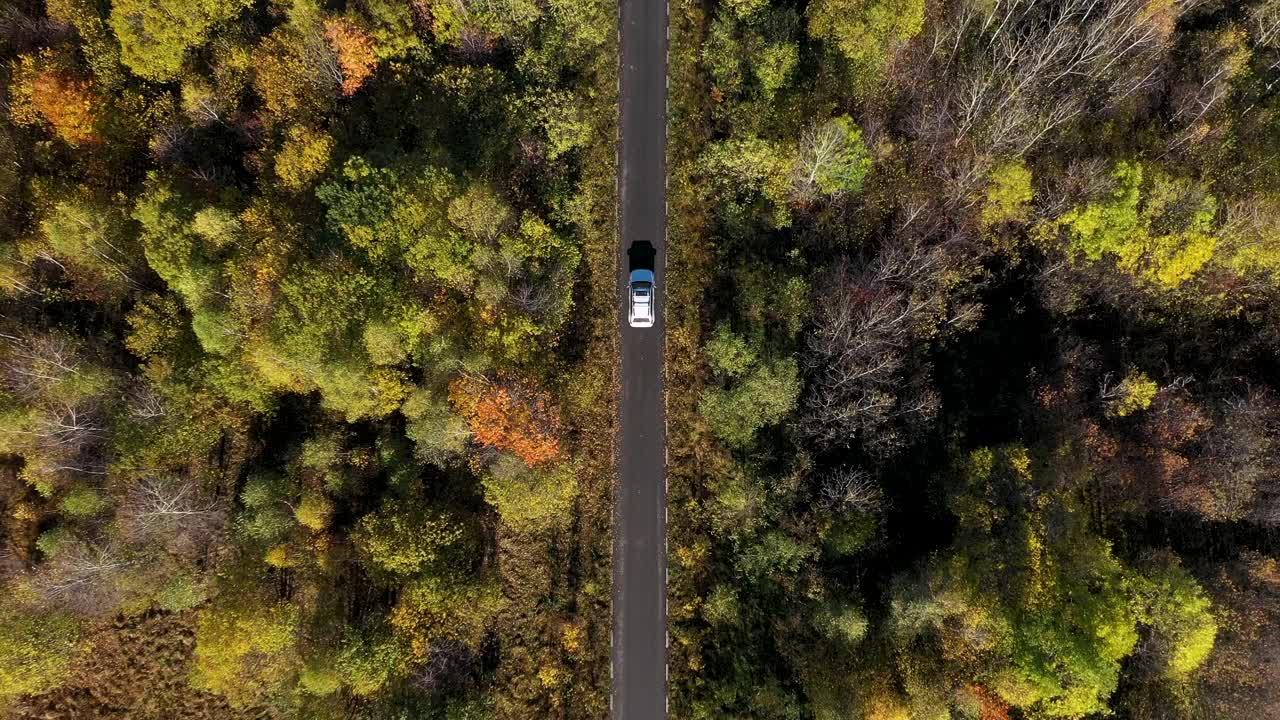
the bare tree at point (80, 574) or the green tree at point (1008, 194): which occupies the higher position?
the green tree at point (1008, 194)

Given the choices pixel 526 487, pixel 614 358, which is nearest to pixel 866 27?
pixel 614 358

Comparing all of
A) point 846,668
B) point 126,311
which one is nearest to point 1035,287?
point 846,668

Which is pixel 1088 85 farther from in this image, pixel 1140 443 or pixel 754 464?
pixel 754 464

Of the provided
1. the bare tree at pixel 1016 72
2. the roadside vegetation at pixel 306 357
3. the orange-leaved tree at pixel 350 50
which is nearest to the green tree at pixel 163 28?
the roadside vegetation at pixel 306 357

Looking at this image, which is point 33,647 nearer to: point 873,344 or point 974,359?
point 873,344

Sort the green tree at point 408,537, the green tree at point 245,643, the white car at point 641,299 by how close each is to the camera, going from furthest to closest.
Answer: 1. the white car at point 641,299
2. the green tree at point 245,643
3. the green tree at point 408,537

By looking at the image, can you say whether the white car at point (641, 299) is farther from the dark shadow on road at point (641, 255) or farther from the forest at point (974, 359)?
the forest at point (974, 359)

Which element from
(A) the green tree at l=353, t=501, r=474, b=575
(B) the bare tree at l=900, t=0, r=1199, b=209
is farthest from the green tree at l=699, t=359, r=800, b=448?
(A) the green tree at l=353, t=501, r=474, b=575
